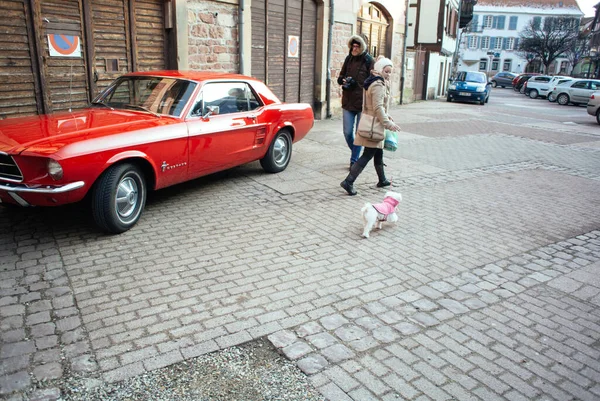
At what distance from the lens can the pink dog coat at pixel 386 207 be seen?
17.4 ft

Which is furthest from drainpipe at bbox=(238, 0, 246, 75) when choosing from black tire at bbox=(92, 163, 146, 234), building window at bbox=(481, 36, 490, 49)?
building window at bbox=(481, 36, 490, 49)

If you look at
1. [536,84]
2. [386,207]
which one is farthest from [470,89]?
[386,207]

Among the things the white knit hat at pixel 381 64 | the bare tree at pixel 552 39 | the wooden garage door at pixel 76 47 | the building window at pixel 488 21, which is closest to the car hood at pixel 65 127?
the wooden garage door at pixel 76 47

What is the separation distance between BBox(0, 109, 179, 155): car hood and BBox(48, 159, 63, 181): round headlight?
9 centimetres

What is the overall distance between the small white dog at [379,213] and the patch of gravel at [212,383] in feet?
7.85

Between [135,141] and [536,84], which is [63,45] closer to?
[135,141]

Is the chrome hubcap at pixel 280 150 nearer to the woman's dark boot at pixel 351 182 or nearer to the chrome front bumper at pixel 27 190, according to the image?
the woman's dark boot at pixel 351 182

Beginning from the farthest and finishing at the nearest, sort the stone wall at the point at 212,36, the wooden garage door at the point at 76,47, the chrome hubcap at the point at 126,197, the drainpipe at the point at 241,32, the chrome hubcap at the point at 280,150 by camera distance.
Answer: the drainpipe at the point at 241,32 < the stone wall at the point at 212,36 < the wooden garage door at the point at 76,47 < the chrome hubcap at the point at 280,150 < the chrome hubcap at the point at 126,197

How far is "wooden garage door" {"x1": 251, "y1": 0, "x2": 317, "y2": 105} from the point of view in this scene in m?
12.3

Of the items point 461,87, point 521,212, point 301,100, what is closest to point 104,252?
point 521,212

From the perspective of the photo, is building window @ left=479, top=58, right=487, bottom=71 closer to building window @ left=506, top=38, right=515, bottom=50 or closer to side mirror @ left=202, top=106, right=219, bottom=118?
building window @ left=506, top=38, right=515, bottom=50

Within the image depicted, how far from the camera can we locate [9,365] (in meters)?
2.88

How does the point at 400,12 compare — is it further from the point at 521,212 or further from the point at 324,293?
the point at 324,293

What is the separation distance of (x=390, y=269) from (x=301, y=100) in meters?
10.6
